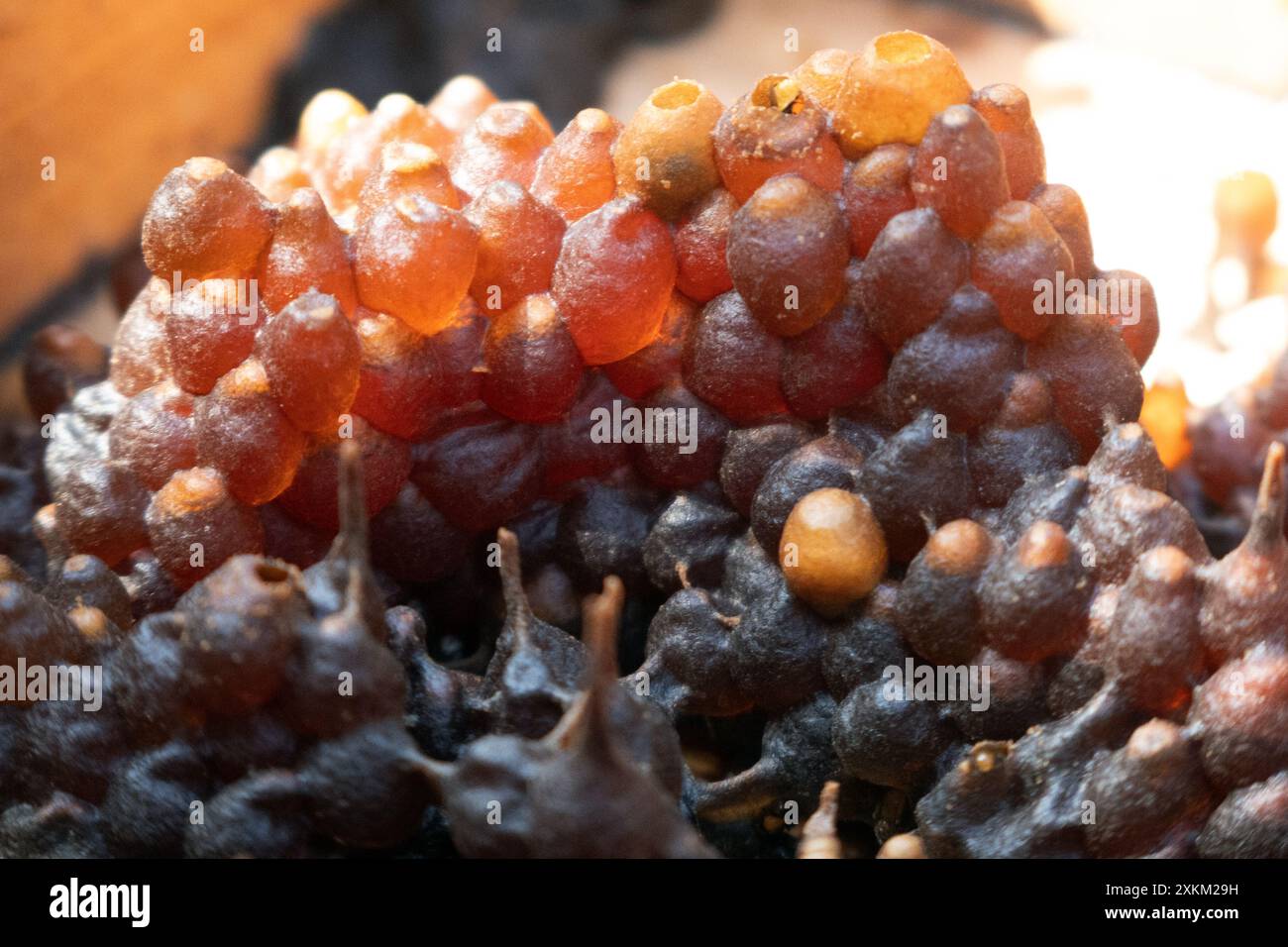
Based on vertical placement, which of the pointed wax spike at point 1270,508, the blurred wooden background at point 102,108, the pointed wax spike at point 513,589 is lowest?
the pointed wax spike at point 513,589

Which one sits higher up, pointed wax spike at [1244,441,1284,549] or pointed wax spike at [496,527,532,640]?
pointed wax spike at [1244,441,1284,549]

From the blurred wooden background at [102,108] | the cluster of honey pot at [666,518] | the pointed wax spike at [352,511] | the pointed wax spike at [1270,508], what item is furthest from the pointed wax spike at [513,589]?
the blurred wooden background at [102,108]

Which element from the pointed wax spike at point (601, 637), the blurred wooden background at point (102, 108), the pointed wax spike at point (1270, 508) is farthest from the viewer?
the blurred wooden background at point (102, 108)

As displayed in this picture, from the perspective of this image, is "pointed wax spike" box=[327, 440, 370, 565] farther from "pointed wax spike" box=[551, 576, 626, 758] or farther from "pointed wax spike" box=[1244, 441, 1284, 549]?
"pointed wax spike" box=[1244, 441, 1284, 549]

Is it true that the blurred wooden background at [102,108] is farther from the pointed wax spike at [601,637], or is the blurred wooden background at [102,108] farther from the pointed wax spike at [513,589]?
the pointed wax spike at [601,637]

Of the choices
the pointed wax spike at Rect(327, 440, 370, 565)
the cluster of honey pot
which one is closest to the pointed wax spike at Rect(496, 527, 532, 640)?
the cluster of honey pot

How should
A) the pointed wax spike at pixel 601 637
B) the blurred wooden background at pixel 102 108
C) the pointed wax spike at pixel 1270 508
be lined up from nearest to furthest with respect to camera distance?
the pointed wax spike at pixel 601 637, the pointed wax spike at pixel 1270 508, the blurred wooden background at pixel 102 108

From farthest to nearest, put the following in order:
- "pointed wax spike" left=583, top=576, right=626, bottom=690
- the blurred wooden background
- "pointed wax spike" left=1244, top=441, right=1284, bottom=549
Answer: the blurred wooden background, "pointed wax spike" left=1244, top=441, right=1284, bottom=549, "pointed wax spike" left=583, top=576, right=626, bottom=690

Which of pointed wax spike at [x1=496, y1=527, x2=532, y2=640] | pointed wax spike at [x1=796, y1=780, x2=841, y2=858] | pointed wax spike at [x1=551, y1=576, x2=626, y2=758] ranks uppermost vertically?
pointed wax spike at [x1=496, y1=527, x2=532, y2=640]

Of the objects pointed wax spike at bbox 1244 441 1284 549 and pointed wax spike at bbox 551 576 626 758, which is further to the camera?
pointed wax spike at bbox 1244 441 1284 549

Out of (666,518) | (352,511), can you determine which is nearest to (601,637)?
(352,511)

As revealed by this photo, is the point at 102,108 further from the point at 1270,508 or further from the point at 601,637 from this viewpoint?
the point at 1270,508
